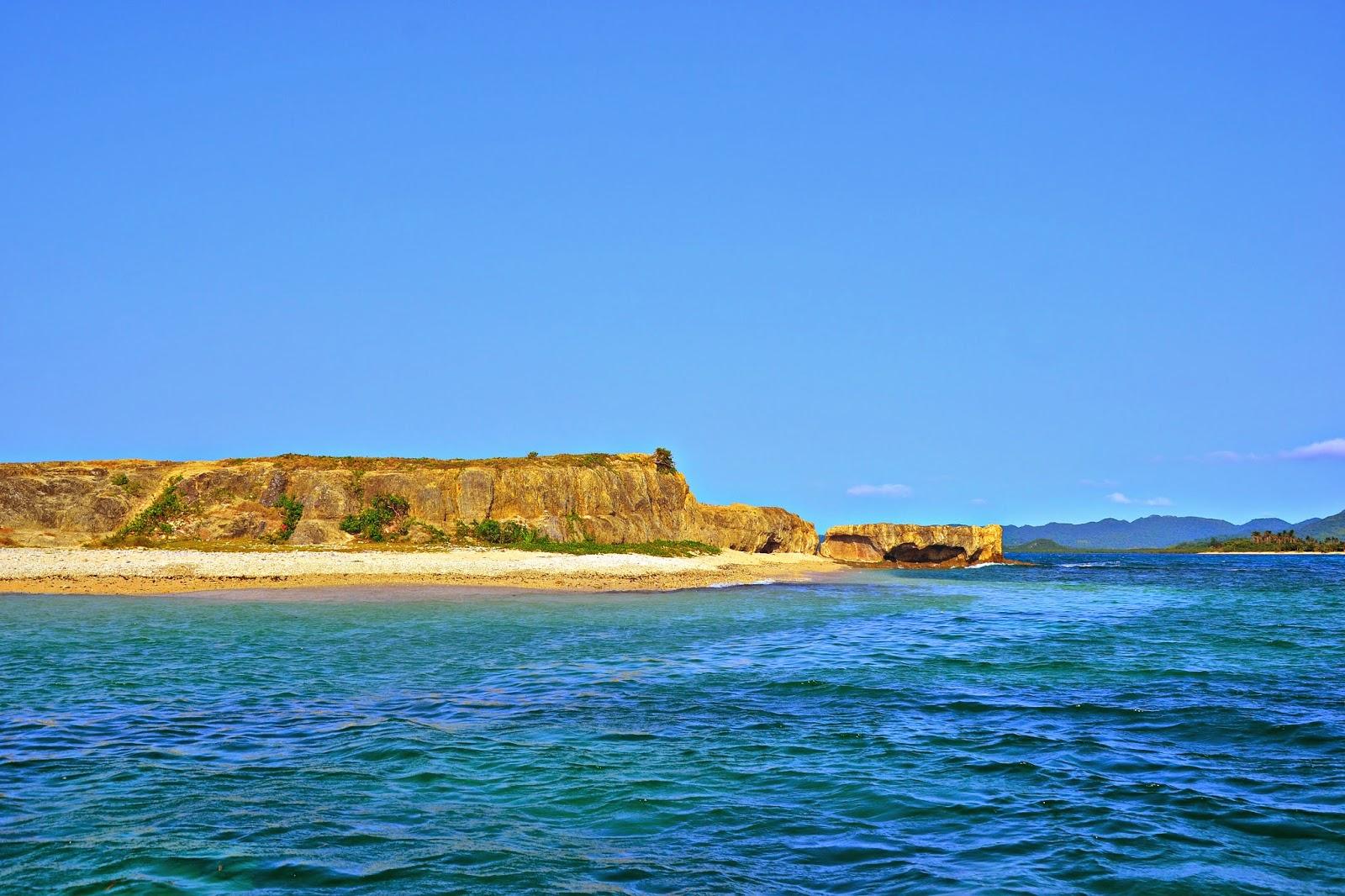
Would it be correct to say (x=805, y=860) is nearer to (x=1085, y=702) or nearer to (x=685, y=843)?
(x=685, y=843)

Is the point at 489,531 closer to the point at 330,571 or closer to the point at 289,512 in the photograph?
the point at 289,512

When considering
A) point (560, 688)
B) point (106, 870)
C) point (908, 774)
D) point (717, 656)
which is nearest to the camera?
point (106, 870)

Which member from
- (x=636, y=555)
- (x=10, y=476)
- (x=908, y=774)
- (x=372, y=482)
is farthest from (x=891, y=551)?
(x=908, y=774)

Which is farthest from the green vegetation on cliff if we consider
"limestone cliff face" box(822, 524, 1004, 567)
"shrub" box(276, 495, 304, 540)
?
"limestone cliff face" box(822, 524, 1004, 567)

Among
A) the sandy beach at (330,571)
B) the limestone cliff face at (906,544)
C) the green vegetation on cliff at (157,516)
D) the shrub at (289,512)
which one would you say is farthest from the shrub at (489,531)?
the limestone cliff face at (906,544)

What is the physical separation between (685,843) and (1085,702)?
34.6 ft

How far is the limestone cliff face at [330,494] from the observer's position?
63.4 metres

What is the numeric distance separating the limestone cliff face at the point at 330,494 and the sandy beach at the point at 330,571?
28.1 feet

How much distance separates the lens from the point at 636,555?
62.8m

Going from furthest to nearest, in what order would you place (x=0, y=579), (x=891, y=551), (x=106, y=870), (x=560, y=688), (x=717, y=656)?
(x=891, y=551)
(x=0, y=579)
(x=717, y=656)
(x=560, y=688)
(x=106, y=870)

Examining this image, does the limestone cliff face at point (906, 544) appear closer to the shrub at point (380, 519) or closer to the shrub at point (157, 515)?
the shrub at point (380, 519)

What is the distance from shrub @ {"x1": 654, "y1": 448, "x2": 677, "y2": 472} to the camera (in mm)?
86250

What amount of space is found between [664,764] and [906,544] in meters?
87.0

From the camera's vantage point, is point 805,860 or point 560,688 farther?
point 560,688
